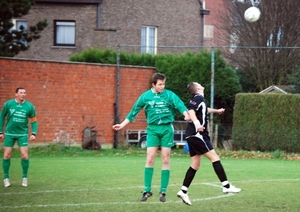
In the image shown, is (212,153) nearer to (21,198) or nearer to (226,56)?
(21,198)

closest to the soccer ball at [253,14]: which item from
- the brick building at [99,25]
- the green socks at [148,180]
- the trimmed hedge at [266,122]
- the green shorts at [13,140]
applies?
the trimmed hedge at [266,122]

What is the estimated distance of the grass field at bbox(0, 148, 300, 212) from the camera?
11.2m

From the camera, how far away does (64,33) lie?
121 feet

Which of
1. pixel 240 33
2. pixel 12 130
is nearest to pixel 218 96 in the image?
pixel 240 33

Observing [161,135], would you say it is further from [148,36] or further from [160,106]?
[148,36]

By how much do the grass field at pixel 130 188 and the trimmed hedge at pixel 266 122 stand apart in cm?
366

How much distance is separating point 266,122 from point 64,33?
1470 cm

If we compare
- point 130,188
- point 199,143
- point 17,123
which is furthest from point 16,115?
point 199,143

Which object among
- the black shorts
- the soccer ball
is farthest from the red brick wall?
the black shorts

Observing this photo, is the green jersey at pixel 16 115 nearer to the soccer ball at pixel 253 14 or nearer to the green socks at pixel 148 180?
the green socks at pixel 148 180

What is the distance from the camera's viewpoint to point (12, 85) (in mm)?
24953

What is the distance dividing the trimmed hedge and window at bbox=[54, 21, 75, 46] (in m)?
12.8

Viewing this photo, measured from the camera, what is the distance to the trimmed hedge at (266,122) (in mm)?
25391

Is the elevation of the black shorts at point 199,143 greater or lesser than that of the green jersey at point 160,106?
lesser
